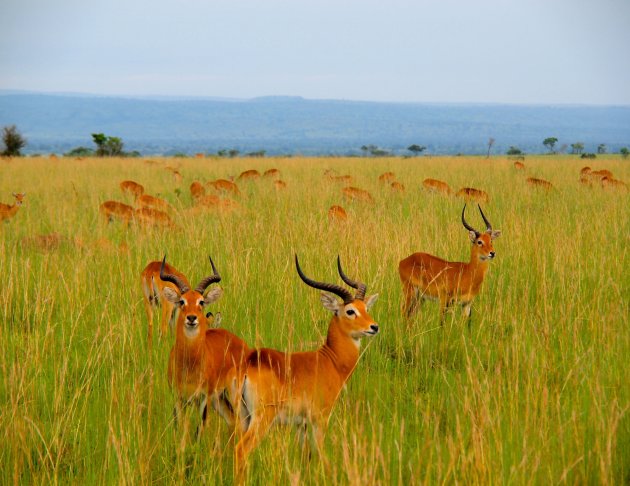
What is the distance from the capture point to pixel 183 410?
11.8ft

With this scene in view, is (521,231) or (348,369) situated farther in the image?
(521,231)

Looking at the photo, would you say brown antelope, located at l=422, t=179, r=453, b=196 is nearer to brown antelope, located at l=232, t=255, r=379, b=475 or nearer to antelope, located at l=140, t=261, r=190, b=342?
antelope, located at l=140, t=261, r=190, b=342

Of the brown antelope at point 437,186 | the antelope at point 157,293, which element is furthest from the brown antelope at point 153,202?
the antelope at point 157,293

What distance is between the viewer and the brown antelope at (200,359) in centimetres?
343

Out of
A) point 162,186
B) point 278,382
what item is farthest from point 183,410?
point 162,186

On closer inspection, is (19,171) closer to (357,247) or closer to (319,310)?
(357,247)

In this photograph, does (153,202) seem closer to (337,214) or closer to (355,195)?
(355,195)

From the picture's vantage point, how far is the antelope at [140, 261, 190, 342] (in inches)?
198

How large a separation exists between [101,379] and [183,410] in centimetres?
80

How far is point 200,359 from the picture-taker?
352 centimetres

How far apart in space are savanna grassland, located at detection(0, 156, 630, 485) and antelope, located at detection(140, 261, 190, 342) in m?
0.13

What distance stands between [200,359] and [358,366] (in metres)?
1.19

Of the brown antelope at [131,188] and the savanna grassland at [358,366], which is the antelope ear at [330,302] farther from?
the brown antelope at [131,188]

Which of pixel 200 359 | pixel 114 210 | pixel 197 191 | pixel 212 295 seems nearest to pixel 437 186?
pixel 197 191
